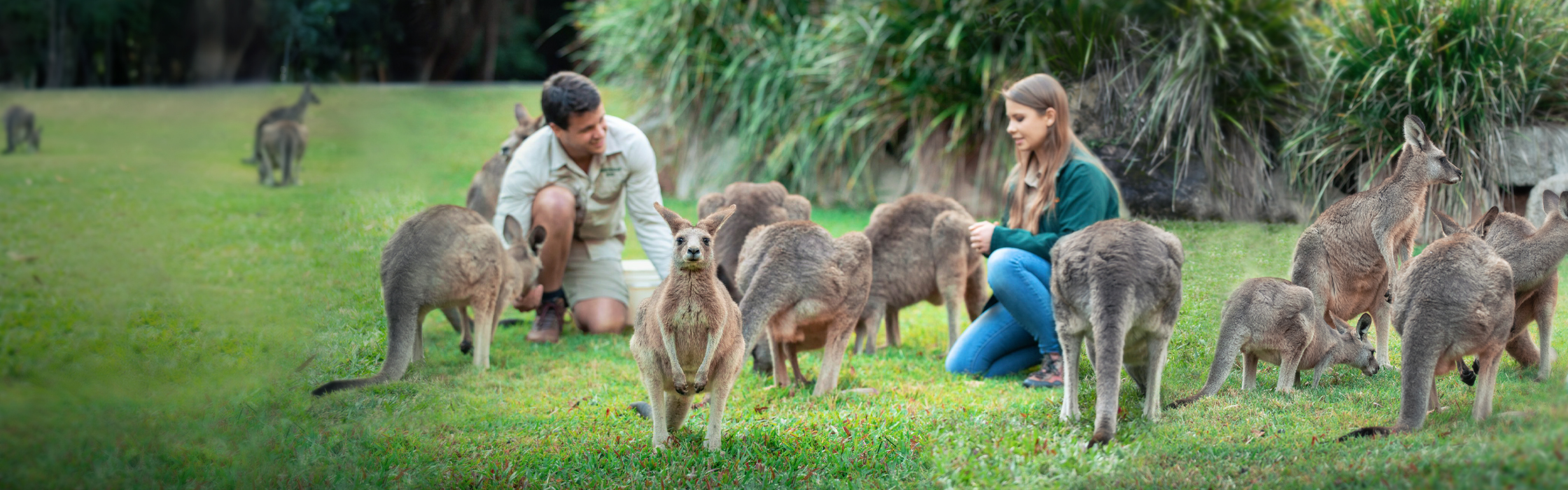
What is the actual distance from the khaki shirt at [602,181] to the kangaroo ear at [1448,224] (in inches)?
166

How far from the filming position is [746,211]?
6090 millimetres

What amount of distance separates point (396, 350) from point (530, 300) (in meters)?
3.20

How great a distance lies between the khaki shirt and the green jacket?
2.46 meters

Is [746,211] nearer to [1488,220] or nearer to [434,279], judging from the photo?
[434,279]

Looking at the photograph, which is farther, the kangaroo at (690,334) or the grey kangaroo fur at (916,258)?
the grey kangaroo fur at (916,258)

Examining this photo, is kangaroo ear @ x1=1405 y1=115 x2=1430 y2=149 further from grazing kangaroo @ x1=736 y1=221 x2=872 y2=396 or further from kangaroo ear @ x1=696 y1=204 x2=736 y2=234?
grazing kangaroo @ x1=736 y1=221 x2=872 y2=396

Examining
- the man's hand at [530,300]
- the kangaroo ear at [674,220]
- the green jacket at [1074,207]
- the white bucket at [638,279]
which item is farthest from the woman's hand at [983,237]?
the man's hand at [530,300]

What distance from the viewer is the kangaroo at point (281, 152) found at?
2.46 metres

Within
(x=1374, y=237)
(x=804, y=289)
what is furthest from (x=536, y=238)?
(x=1374, y=237)

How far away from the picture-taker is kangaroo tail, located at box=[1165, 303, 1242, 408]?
3131 mm

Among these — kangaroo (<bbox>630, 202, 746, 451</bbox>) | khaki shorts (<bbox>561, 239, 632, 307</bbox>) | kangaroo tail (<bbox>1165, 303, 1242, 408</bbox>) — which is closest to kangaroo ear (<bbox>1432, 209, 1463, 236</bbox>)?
kangaroo tail (<bbox>1165, 303, 1242, 408</bbox>)

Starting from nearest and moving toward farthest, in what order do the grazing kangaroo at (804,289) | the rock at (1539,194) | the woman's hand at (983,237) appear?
the rock at (1539,194) → the grazing kangaroo at (804,289) → the woman's hand at (983,237)

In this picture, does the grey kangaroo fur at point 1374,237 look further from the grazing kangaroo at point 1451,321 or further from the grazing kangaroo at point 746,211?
the grazing kangaroo at point 746,211

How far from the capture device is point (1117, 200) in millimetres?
4285
